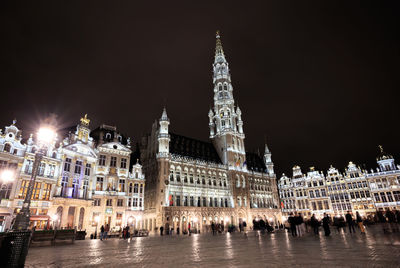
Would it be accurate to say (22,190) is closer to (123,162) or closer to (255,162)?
(123,162)

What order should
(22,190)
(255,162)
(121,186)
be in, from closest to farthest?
(22,190), (121,186), (255,162)

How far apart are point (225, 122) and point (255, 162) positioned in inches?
755

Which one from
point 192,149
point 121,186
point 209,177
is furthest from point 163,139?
point 209,177

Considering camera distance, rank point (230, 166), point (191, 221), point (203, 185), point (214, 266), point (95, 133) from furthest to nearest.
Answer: point (230, 166) → point (203, 185) → point (191, 221) → point (95, 133) → point (214, 266)

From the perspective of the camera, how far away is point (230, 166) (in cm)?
5984

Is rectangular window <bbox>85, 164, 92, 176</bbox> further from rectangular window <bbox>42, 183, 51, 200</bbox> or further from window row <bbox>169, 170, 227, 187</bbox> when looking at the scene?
window row <bbox>169, 170, 227, 187</bbox>

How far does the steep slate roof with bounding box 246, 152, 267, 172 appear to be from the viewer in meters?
71.4

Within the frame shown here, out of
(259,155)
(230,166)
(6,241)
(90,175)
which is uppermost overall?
(259,155)

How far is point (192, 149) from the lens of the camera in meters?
59.1

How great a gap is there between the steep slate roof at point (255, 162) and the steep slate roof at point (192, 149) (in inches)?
528

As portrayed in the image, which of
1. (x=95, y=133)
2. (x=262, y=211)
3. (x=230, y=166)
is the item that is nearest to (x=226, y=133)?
(x=230, y=166)

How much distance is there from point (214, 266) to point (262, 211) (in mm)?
59756

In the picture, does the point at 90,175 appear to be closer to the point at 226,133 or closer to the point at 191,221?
the point at 191,221

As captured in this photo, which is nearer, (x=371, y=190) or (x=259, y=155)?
(x=371, y=190)
